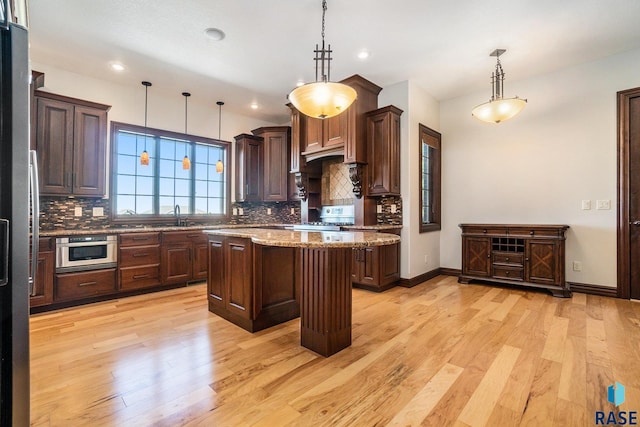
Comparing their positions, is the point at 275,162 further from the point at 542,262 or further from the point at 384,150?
the point at 542,262

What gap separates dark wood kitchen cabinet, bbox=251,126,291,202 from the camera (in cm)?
562

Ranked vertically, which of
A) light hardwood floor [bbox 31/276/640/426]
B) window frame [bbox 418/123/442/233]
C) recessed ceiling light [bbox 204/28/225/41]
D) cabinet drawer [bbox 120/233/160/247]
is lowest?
light hardwood floor [bbox 31/276/640/426]

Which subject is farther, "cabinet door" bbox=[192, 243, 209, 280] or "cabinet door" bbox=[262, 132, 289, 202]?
Result: "cabinet door" bbox=[262, 132, 289, 202]

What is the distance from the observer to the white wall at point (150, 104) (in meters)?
3.83

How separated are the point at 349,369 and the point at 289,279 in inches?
43.0

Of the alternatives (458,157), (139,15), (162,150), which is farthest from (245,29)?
(458,157)

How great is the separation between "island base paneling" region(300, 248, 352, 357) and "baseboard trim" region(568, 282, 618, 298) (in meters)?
3.43

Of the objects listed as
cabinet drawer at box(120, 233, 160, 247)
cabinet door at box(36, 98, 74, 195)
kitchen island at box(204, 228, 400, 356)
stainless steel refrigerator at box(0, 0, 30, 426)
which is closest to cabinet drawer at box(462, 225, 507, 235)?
kitchen island at box(204, 228, 400, 356)

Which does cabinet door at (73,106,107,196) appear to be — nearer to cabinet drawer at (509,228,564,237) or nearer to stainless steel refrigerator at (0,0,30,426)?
stainless steel refrigerator at (0,0,30,426)

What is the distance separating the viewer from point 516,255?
3947 millimetres

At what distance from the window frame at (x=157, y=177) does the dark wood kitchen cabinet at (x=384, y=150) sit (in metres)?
2.69

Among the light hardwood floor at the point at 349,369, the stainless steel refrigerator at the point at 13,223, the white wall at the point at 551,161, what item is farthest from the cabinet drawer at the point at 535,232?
the stainless steel refrigerator at the point at 13,223

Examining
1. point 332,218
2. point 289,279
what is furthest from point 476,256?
point 289,279

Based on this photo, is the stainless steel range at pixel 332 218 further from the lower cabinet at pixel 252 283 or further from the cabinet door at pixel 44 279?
the cabinet door at pixel 44 279
